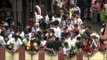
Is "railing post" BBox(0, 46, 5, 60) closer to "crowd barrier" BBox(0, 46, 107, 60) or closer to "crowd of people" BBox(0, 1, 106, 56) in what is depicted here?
"crowd barrier" BBox(0, 46, 107, 60)

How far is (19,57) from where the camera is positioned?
29.6ft

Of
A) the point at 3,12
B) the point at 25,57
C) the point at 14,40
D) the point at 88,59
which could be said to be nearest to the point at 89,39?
the point at 14,40

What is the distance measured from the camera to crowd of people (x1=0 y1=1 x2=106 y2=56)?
11.8 m

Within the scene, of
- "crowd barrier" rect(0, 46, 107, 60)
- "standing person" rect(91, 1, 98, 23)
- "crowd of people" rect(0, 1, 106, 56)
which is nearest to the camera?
"crowd barrier" rect(0, 46, 107, 60)

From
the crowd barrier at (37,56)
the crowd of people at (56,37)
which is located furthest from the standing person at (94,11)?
the crowd barrier at (37,56)

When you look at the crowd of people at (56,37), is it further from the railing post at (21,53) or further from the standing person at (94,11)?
the standing person at (94,11)

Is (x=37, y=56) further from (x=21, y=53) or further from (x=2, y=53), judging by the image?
(x=2, y=53)

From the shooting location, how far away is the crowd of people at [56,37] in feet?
38.9

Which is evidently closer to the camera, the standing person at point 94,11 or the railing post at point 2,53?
the railing post at point 2,53

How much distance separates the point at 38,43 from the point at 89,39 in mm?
1513

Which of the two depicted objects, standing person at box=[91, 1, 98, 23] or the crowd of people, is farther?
standing person at box=[91, 1, 98, 23]

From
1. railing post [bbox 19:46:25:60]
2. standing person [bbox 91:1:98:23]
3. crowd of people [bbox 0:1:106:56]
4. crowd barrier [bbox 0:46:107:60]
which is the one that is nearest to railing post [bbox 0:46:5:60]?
crowd barrier [bbox 0:46:107:60]

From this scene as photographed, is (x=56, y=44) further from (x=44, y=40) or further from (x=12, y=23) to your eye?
(x=12, y=23)

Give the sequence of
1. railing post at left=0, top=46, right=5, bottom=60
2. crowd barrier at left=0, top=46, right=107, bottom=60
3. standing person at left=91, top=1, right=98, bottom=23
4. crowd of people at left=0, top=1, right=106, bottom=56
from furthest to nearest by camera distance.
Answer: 1. standing person at left=91, top=1, right=98, bottom=23
2. crowd of people at left=0, top=1, right=106, bottom=56
3. railing post at left=0, top=46, right=5, bottom=60
4. crowd barrier at left=0, top=46, right=107, bottom=60
